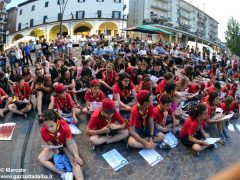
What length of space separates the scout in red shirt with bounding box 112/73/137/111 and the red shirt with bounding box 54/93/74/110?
53.2 inches

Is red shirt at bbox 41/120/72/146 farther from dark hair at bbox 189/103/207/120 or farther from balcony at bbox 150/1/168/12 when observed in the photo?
balcony at bbox 150/1/168/12

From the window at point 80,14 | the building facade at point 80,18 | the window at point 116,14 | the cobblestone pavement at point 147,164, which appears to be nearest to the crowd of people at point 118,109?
the cobblestone pavement at point 147,164

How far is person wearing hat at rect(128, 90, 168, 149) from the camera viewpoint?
19.5 feet

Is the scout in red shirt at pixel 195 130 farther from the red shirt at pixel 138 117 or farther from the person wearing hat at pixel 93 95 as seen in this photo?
the person wearing hat at pixel 93 95

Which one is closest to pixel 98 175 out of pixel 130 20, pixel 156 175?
pixel 156 175

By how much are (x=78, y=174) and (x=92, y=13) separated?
5236 centimetres

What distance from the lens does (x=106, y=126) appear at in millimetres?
5906

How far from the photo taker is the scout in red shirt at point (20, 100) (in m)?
7.95

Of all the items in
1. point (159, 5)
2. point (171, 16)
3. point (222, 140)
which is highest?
point (159, 5)

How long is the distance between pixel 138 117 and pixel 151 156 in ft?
3.16

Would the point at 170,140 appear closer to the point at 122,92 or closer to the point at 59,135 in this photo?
the point at 122,92

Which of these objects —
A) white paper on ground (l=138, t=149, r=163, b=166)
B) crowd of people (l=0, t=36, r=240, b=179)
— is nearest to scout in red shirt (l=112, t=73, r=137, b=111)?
crowd of people (l=0, t=36, r=240, b=179)

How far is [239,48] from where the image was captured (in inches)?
1597

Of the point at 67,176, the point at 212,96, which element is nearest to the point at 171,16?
the point at 212,96
